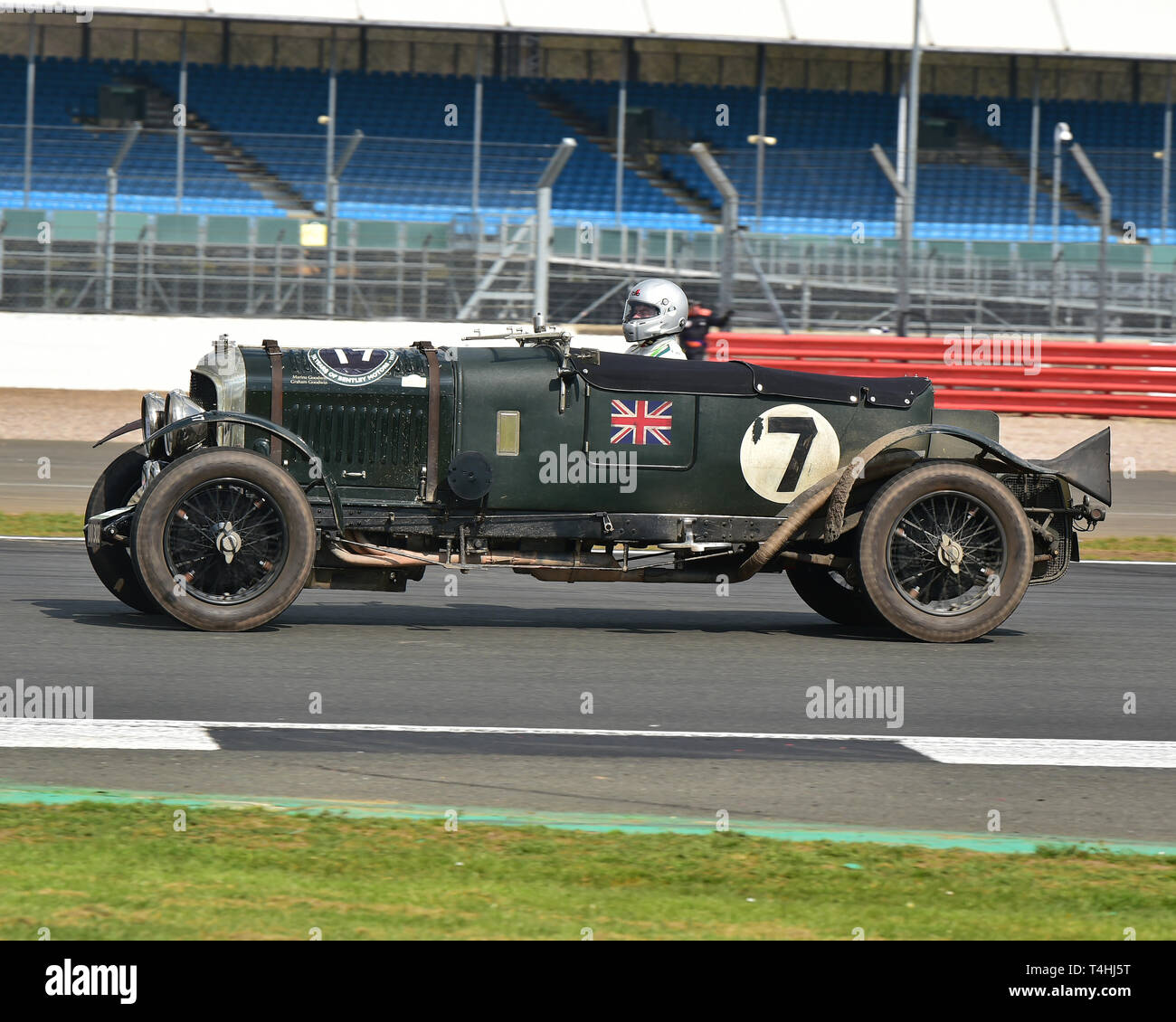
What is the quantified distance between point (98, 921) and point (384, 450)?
13.9 ft

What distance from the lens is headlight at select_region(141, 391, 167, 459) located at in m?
8.00

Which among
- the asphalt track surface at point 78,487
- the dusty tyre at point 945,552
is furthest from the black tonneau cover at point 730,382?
the asphalt track surface at point 78,487

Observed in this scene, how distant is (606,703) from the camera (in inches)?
264

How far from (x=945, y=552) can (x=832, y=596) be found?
106 cm

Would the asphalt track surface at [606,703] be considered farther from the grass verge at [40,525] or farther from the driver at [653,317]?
the grass verge at [40,525]

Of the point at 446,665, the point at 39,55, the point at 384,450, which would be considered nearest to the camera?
the point at 446,665

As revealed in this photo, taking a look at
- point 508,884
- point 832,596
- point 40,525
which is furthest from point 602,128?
point 508,884

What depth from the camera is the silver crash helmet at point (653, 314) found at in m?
8.72

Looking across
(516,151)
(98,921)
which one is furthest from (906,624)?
(516,151)

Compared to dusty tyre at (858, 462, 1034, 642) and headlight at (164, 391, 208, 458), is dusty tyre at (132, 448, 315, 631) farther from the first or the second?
dusty tyre at (858, 462, 1034, 642)

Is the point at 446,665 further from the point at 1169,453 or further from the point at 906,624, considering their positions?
the point at 1169,453

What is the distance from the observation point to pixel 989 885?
14.5 feet

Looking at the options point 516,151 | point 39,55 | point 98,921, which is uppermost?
point 39,55

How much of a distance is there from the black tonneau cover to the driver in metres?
0.56
